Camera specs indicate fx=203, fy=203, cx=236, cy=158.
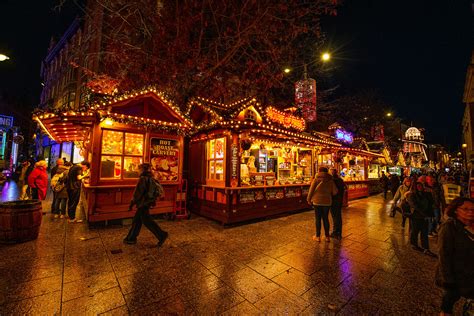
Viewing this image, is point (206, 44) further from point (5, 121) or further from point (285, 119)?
point (5, 121)

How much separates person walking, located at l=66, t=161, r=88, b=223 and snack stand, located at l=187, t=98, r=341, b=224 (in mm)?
4210

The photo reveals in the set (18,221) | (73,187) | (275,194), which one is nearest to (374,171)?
(275,194)

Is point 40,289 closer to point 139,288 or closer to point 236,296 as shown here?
point 139,288

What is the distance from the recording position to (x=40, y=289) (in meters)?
3.31

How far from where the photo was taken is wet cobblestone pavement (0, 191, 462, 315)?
300 centimetres

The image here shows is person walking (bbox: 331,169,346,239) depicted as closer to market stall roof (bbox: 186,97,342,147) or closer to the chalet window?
market stall roof (bbox: 186,97,342,147)

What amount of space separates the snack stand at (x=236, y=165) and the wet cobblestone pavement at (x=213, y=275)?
1.63 metres

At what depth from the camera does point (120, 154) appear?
7195 millimetres

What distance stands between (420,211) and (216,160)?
6373mm

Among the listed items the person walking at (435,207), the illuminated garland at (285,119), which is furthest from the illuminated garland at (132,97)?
the person walking at (435,207)

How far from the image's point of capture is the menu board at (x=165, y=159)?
7734 mm

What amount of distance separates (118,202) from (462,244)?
8.14m

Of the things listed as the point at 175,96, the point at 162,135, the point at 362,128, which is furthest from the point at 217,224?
the point at 362,128

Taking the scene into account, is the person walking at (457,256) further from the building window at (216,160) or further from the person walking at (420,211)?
the building window at (216,160)
